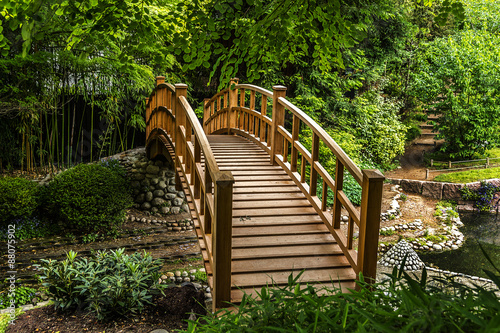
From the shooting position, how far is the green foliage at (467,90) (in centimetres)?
1286

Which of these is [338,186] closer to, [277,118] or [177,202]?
[277,118]

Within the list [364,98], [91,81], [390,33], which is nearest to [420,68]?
[390,33]

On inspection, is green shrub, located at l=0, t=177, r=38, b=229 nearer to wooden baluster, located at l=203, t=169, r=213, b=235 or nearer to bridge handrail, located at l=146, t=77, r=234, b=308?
bridge handrail, located at l=146, t=77, r=234, b=308

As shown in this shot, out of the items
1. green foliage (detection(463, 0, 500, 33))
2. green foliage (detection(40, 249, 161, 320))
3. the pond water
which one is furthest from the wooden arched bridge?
green foliage (detection(463, 0, 500, 33))

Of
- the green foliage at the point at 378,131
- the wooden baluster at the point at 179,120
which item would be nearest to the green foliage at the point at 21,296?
the wooden baluster at the point at 179,120

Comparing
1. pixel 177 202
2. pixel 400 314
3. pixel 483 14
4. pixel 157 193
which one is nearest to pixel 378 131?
pixel 177 202

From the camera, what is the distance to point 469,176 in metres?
12.4

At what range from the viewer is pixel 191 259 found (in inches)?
324

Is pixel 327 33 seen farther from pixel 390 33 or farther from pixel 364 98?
pixel 390 33

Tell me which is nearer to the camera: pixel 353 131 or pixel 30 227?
pixel 30 227

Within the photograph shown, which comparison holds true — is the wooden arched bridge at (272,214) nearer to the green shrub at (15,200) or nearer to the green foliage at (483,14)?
the green shrub at (15,200)

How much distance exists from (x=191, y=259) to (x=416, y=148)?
1039 cm

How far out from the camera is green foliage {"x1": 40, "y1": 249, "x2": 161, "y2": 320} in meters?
4.43

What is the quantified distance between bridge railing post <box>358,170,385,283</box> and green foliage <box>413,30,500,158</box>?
1091cm
